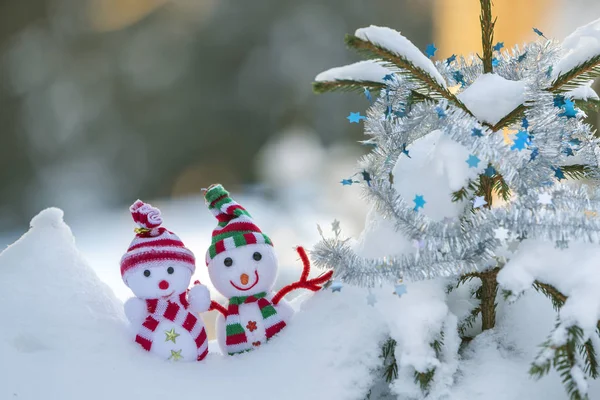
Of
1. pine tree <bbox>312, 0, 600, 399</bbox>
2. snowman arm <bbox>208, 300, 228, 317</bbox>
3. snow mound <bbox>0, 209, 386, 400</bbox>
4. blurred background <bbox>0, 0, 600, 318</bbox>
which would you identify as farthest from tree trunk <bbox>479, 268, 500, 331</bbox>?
blurred background <bbox>0, 0, 600, 318</bbox>

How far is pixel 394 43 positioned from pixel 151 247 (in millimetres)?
420

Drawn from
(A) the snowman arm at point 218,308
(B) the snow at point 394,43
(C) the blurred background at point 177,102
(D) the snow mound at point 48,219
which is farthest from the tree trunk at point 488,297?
(C) the blurred background at point 177,102

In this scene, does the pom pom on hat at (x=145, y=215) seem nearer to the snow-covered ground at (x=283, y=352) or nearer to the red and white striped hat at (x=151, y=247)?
the red and white striped hat at (x=151, y=247)

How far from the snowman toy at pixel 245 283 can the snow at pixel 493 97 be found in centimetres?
30

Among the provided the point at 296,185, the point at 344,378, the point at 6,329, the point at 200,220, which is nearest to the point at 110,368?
the point at 6,329

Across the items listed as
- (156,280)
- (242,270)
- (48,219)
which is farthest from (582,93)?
(48,219)

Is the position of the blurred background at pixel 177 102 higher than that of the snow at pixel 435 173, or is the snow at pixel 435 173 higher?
the blurred background at pixel 177 102

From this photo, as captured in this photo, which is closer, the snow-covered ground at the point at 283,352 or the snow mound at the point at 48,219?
the snow-covered ground at the point at 283,352

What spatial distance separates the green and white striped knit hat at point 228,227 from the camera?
0.82m

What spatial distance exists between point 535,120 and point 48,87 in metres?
3.49

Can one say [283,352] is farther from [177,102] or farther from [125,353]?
[177,102]

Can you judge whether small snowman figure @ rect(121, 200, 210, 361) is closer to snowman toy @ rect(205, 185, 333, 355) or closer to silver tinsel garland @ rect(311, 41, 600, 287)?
snowman toy @ rect(205, 185, 333, 355)

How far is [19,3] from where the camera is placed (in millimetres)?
3658

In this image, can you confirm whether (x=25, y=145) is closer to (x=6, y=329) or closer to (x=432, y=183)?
(x=6, y=329)
